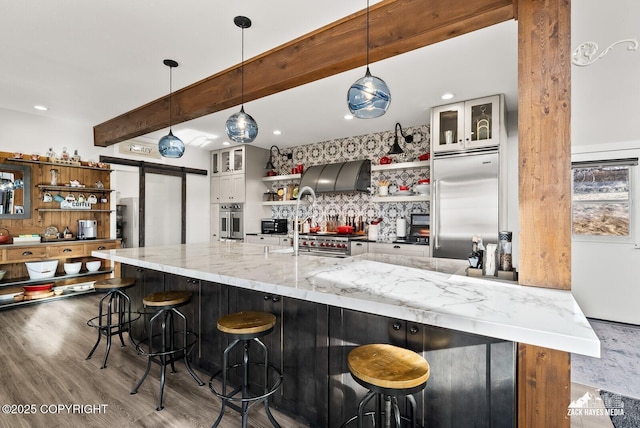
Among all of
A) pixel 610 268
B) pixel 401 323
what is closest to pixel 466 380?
pixel 401 323

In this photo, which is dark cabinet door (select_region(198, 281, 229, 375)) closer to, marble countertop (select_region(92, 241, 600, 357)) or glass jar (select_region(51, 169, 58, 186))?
marble countertop (select_region(92, 241, 600, 357))

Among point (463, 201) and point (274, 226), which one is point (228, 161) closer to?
point (274, 226)

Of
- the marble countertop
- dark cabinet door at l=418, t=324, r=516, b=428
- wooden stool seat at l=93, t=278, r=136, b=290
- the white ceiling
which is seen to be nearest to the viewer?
the marble countertop

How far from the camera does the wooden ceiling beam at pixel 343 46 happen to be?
6.40 feet

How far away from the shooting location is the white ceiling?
2.31 m

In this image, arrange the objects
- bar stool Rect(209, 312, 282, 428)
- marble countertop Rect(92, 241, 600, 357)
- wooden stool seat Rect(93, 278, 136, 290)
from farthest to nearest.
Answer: wooden stool seat Rect(93, 278, 136, 290) < bar stool Rect(209, 312, 282, 428) < marble countertop Rect(92, 241, 600, 357)

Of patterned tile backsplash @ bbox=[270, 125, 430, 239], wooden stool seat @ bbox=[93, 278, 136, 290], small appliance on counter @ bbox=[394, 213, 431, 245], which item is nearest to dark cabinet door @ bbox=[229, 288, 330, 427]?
wooden stool seat @ bbox=[93, 278, 136, 290]

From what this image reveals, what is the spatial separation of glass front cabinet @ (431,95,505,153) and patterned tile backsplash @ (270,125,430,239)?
0.73 m

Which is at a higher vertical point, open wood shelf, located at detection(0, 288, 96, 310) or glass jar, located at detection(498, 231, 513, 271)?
glass jar, located at detection(498, 231, 513, 271)

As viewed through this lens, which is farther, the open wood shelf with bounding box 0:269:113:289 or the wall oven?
the wall oven

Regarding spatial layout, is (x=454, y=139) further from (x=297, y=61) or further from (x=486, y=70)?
(x=297, y=61)

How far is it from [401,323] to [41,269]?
527 cm

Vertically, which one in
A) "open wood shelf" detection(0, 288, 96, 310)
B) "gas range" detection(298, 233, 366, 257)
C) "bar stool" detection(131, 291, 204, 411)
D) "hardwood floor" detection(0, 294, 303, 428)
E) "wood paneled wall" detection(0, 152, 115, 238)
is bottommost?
"hardwood floor" detection(0, 294, 303, 428)

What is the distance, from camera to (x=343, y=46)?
7.88 ft
